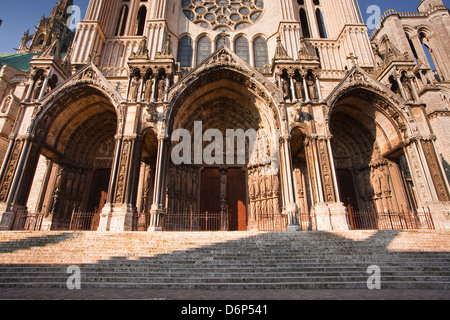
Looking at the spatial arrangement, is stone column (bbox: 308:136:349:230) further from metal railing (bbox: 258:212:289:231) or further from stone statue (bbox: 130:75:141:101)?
stone statue (bbox: 130:75:141:101)

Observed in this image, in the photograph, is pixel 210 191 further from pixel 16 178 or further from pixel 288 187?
pixel 16 178

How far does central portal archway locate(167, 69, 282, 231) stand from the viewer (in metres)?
12.5

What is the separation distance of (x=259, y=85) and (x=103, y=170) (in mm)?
10077

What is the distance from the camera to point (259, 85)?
12422 millimetres

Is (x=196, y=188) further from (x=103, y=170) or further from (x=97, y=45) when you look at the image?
(x=97, y=45)

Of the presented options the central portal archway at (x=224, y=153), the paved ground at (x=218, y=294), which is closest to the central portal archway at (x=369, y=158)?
the central portal archway at (x=224, y=153)

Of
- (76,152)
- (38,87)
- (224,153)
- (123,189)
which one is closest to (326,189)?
(224,153)

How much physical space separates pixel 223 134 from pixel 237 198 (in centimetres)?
388

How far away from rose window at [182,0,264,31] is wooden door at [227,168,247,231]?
1125 cm

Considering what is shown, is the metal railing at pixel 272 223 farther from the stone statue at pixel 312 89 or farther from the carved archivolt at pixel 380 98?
the stone statue at pixel 312 89

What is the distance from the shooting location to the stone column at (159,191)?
32.4ft

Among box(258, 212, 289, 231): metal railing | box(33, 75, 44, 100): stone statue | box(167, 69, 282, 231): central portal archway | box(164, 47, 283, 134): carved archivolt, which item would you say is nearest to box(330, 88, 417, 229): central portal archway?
box(258, 212, 289, 231): metal railing

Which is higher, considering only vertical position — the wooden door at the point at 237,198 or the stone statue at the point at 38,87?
the stone statue at the point at 38,87
